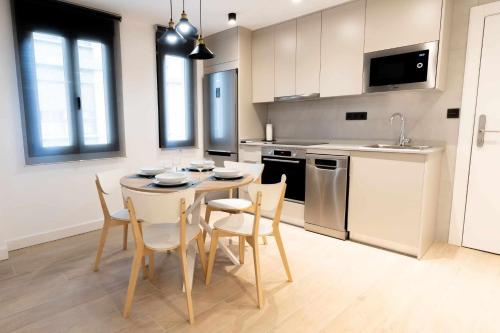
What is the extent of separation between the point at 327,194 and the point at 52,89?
2949 mm

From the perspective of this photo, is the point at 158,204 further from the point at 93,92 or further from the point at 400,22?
the point at 400,22

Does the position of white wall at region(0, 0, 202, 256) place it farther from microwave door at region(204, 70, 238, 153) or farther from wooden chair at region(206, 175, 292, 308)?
wooden chair at region(206, 175, 292, 308)

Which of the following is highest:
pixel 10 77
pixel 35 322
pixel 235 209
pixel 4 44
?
pixel 4 44

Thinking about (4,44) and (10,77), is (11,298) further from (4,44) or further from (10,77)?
(4,44)

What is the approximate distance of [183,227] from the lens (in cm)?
Result: 170

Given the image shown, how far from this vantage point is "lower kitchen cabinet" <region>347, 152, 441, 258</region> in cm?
250

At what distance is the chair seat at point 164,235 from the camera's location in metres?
1.77

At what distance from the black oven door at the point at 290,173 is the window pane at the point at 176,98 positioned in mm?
1272

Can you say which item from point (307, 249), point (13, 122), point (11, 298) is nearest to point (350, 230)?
point (307, 249)

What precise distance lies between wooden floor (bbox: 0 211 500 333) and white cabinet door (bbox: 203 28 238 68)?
259cm

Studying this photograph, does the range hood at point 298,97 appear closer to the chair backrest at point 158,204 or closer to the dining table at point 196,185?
the dining table at point 196,185

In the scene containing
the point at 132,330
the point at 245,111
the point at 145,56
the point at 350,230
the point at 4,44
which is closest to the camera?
the point at 132,330

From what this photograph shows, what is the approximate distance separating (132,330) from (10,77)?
2.51 meters

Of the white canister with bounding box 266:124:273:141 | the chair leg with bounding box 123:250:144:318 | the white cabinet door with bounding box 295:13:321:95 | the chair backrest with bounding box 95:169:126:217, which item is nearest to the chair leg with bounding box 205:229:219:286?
the chair leg with bounding box 123:250:144:318
